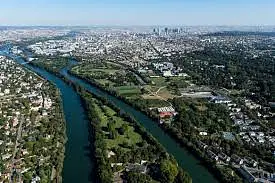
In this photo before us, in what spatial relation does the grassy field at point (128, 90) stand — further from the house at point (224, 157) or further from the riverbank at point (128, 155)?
the house at point (224, 157)

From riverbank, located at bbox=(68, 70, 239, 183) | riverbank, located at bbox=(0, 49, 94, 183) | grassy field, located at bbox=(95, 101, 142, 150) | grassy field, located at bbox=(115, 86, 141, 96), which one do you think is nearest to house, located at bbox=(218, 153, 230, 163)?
riverbank, located at bbox=(68, 70, 239, 183)

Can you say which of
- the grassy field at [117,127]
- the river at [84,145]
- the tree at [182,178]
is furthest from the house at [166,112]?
the tree at [182,178]

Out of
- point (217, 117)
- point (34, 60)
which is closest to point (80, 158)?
point (217, 117)

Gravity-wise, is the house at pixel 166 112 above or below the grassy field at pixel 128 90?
below

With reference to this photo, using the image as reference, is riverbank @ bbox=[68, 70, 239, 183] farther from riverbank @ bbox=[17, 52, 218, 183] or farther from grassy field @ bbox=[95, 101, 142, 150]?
grassy field @ bbox=[95, 101, 142, 150]

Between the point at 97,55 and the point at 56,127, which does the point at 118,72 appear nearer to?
the point at 97,55

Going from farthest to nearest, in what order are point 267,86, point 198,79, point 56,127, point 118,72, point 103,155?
point 118,72 → point 198,79 → point 267,86 → point 56,127 → point 103,155
